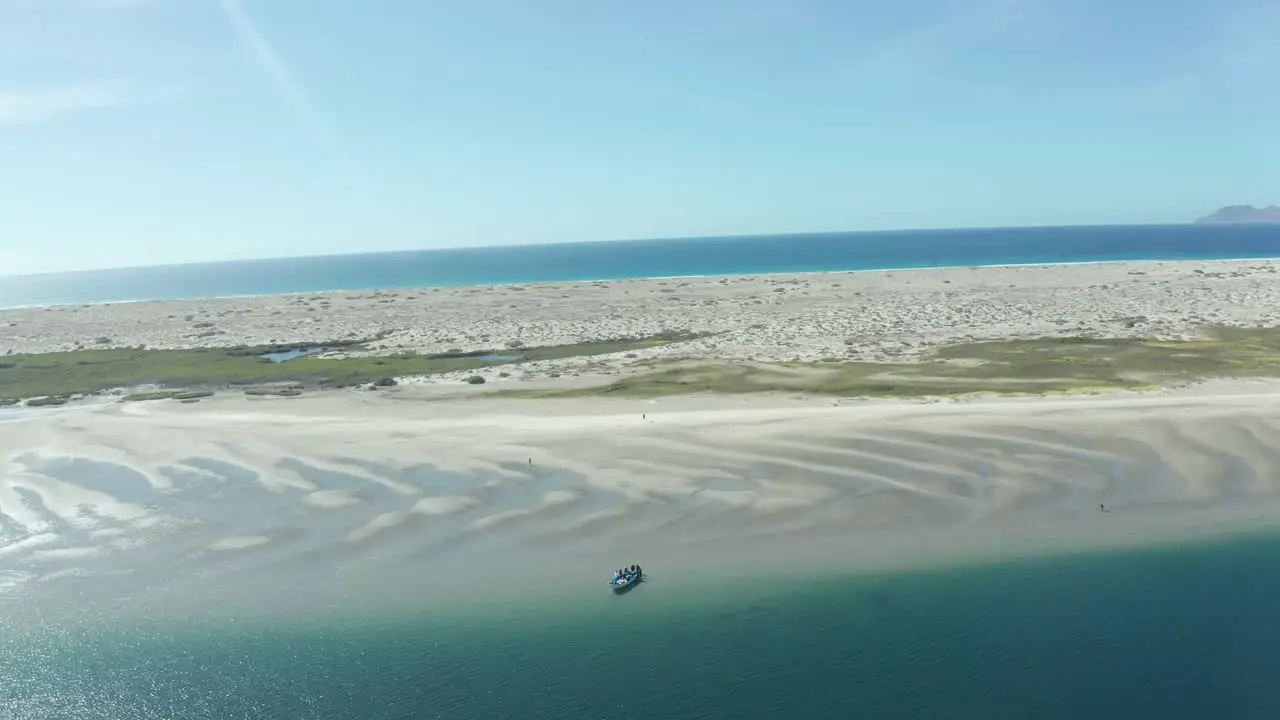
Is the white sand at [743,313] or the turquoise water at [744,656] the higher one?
the white sand at [743,313]

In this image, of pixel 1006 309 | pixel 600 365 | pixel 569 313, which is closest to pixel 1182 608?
pixel 600 365

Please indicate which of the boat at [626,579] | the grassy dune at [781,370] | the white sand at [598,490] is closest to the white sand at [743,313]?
the grassy dune at [781,370]

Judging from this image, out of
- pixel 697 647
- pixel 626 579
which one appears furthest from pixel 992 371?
pixel 697 647

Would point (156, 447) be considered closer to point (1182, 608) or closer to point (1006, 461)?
point (1006, 461)

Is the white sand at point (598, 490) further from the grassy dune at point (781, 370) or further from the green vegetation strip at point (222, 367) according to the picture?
the green vegetation strip at point (222, 367)

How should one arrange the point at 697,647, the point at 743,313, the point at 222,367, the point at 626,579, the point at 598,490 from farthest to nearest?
1. the point at 743,313
2. the point at 222,367
3. the point at 598,490
4. the point at 626,579
5. the point at 697,647

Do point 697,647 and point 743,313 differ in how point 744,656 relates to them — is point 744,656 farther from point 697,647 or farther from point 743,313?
point 743,313

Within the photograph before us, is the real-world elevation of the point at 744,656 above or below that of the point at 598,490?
below
